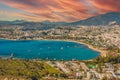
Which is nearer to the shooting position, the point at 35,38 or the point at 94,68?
the point at 94,68

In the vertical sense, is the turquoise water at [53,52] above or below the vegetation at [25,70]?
below

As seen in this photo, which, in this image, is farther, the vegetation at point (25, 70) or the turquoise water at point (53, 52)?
the turquoise water at point (53, 52)

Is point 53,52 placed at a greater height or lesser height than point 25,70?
lesser

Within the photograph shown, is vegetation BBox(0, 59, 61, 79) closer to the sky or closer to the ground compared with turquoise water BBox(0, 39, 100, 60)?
closer to the sky

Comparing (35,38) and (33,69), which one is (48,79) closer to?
(33,69)

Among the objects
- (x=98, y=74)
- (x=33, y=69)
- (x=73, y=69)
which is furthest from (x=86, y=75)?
(x=33, y=69)

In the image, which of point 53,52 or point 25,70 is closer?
point 25,70

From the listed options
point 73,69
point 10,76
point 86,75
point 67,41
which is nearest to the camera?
point 10,76

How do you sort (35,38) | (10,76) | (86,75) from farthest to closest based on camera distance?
(35,38), (86,75), (10,76)

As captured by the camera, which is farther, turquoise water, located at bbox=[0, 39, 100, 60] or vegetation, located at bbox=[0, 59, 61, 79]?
turquoise water, located at bbox=[0, 39, 100, 60]

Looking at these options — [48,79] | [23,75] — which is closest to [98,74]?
[48,79]
